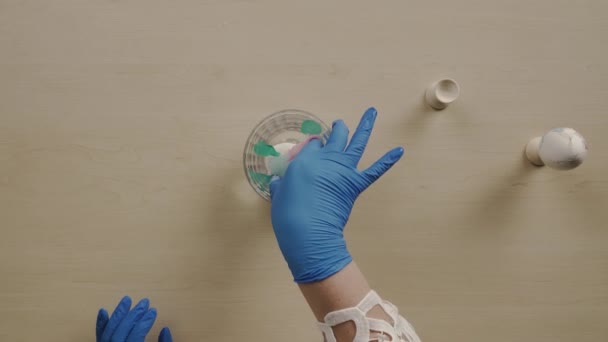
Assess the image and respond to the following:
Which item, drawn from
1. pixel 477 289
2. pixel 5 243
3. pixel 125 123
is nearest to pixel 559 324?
pixel 477 289

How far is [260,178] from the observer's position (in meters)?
0.74

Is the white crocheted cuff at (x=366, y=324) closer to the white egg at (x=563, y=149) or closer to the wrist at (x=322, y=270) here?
the wrist at (x=322, y=270)

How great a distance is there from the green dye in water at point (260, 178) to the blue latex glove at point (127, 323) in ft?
0.96

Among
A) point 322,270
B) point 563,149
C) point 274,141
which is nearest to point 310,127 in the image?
point 274,141

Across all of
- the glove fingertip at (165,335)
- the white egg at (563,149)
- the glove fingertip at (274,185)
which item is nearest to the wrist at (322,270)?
the glove fingertip at (274,185)

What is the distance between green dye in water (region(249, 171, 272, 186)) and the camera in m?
0.73

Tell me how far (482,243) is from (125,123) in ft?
2.29

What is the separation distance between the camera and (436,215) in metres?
0.78

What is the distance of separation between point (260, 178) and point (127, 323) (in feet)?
1.12

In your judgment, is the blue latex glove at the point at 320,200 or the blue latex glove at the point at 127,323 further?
the blue latex glove at the point at 127,323

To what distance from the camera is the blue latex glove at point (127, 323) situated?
728mm

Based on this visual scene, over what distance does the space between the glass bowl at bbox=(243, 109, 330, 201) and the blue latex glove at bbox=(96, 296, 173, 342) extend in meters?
0.29

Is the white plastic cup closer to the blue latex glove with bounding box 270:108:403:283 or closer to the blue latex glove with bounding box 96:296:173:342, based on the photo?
the blue latex glove with bounding box 270:108:403:283

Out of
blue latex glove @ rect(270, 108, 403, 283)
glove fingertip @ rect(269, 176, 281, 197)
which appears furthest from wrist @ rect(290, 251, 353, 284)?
glove fingertip @ rect(269, 176, 281, 197)
